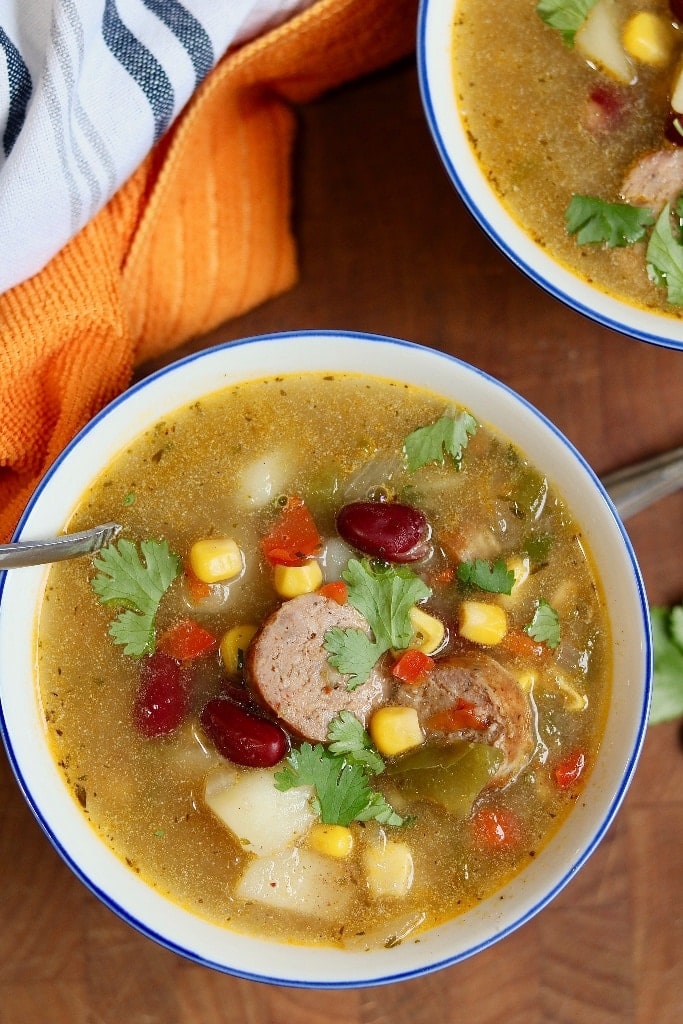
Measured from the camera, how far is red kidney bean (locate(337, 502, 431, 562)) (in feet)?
7.54

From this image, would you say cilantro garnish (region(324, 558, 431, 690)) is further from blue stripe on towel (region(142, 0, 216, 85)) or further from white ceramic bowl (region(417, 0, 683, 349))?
blue stripe on towel (region(142, 0, 216, 85))

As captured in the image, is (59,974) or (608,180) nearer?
(608,180)

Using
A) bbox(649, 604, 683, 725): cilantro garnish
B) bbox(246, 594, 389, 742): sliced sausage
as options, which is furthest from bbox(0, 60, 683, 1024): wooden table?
bbox(246, 594, 389, 742): sliced sausage

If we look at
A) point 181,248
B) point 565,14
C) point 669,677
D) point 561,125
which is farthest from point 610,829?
point 565,14

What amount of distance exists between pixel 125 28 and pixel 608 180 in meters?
1.19

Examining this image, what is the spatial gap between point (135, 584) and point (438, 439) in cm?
77

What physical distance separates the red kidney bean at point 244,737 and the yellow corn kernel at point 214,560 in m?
0.29

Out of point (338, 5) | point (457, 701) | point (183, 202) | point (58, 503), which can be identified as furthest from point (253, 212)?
point (457, 701)

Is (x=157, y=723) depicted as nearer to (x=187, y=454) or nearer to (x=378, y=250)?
(x=187, y=454)

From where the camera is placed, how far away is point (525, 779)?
7.99 ft

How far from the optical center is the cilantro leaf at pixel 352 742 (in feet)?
7.61

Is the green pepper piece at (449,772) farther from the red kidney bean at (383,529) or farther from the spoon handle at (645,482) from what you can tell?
the spoon handle at (645,482)

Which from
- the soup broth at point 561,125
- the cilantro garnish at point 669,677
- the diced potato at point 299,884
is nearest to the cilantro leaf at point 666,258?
the soup broth at point 561,125

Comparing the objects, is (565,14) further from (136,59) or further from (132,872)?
(132,872)
